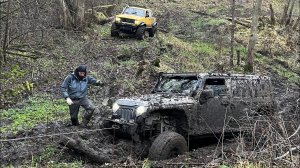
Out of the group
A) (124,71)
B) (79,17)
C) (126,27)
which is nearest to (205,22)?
(126,27)

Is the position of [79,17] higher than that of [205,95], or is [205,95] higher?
[79,17]

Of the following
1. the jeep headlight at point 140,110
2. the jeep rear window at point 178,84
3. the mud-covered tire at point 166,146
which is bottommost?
the mud-covered tire at point 166,146

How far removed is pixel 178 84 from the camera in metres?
10.0

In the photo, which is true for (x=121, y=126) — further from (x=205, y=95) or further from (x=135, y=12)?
(x=135, y=12)

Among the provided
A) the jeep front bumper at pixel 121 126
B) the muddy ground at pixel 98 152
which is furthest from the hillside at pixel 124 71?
the jeep front bumper at pixel 121 126

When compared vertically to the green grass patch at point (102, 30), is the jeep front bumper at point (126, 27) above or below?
above

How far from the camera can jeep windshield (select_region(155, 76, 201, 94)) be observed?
31.9ft

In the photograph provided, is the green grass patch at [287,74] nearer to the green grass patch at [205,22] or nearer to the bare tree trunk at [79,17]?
the green grass patch at [205,22]

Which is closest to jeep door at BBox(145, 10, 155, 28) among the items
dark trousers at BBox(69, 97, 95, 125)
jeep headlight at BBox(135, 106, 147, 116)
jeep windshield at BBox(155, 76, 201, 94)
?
dark trousers at BBox(69, 97, 95, 125)

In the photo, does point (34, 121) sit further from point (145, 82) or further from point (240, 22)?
point (240, 22)

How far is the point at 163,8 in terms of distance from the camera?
38.8m

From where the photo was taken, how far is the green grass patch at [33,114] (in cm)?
1123

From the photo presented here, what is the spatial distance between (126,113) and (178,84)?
1803 millimetres

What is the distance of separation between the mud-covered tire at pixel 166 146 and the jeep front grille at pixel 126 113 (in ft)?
2.34
